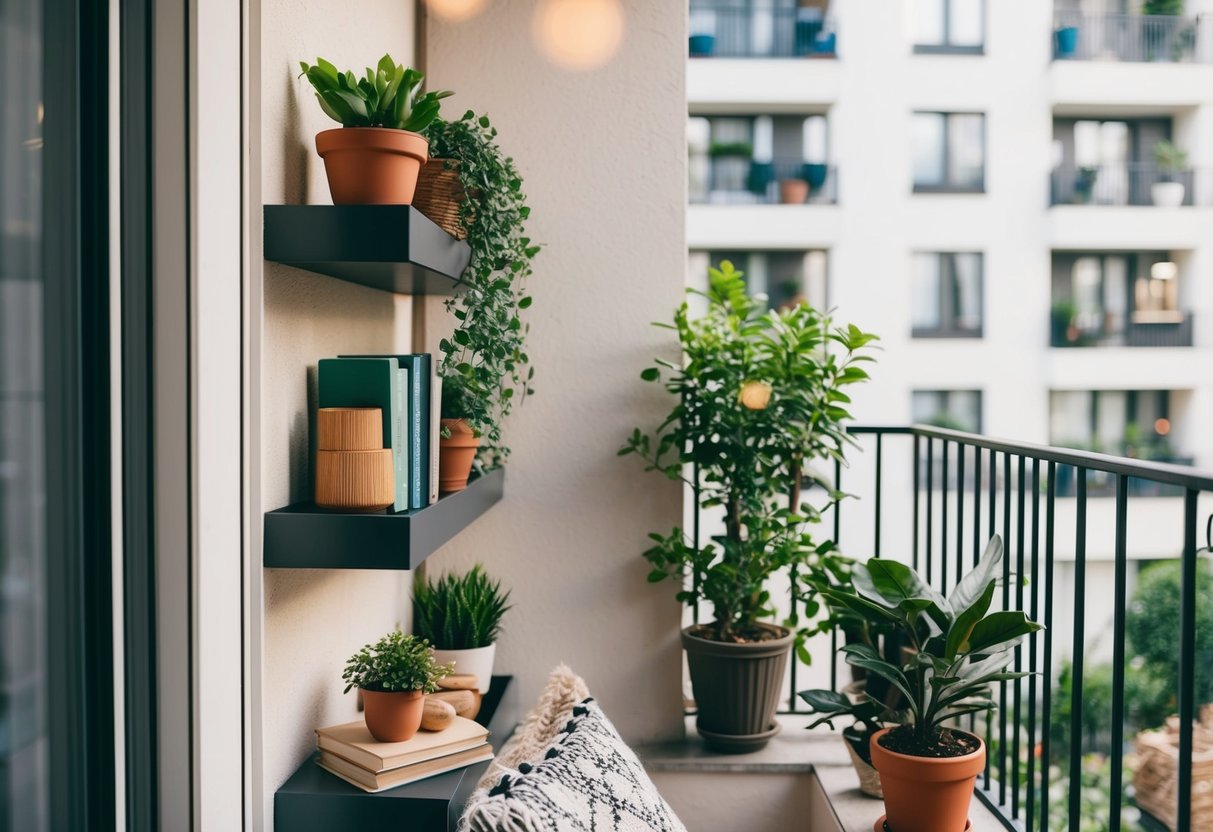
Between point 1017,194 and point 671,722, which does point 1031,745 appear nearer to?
point 671,722

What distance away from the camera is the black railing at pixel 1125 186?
1088 cm

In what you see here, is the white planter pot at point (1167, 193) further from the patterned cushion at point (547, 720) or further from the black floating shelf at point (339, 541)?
the black floating shelf at point (339, 541)

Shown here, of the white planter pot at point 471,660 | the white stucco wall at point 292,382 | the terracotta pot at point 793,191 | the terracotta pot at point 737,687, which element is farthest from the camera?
the terracotta pot at point 793,191

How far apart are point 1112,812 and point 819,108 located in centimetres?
989

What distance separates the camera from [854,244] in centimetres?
1055

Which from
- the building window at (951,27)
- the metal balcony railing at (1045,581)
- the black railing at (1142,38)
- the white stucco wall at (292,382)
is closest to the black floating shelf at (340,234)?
the white stucco wall at (292,382)

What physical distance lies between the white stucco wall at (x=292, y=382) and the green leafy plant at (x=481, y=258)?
0.22 m

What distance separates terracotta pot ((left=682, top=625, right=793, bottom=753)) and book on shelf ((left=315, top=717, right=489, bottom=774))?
76 cm

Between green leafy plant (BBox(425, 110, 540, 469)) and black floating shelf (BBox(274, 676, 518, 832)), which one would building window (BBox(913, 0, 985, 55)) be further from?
black floating shelf (BBox(274, 676, 518, 832))

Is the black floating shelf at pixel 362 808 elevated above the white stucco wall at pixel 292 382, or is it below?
below

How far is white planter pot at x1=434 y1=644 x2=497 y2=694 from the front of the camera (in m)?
2.16

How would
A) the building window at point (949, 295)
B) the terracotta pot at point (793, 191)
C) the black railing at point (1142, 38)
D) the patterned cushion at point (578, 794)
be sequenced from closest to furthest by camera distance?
the patterned cushion at point (578, 794)
the terracotta pot at point (793, 191)
the building window at point (949, 295)
the black railing at point (1142, 38)

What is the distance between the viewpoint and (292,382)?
1.61 m

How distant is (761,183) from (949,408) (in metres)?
3.37
